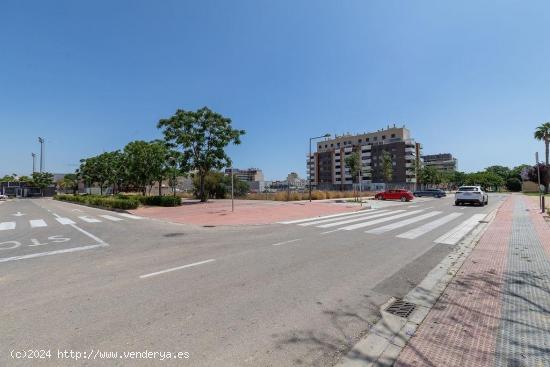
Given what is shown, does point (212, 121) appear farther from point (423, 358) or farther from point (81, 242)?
point (423, 358)

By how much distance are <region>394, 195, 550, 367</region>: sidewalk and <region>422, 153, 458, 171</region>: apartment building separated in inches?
6883

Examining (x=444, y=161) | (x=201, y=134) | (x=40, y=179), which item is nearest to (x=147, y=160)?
(x=201, y=134)

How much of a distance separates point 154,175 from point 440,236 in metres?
27.5

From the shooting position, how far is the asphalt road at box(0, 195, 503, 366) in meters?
3.15

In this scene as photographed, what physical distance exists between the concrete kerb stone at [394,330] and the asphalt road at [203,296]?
5.1 inches

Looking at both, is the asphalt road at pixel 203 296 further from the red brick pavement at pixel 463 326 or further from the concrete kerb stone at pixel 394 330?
the red brick pavement at pixel 463 326

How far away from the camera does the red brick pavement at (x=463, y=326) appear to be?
9.70 ft

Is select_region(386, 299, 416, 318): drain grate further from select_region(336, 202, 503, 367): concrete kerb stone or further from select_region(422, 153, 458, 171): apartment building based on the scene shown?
select_region(422, 153, 458, 171): apartment building

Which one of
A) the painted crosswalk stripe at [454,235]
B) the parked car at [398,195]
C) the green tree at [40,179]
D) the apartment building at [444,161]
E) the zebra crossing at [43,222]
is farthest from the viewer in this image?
the apartment building at [444,161]

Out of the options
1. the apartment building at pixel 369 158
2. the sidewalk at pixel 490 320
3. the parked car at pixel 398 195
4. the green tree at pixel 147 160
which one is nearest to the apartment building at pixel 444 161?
the apartment building at pixel 369 158

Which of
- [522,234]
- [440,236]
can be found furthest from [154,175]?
[522,234]

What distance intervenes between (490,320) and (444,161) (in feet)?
630

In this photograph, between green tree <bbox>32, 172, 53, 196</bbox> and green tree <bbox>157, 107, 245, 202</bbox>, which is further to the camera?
green tree <bbox>32, 172, 53, 196</bbox>

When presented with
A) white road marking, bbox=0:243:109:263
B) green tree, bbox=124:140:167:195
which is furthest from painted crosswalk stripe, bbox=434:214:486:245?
green tree, bbox=124:140:167:195
